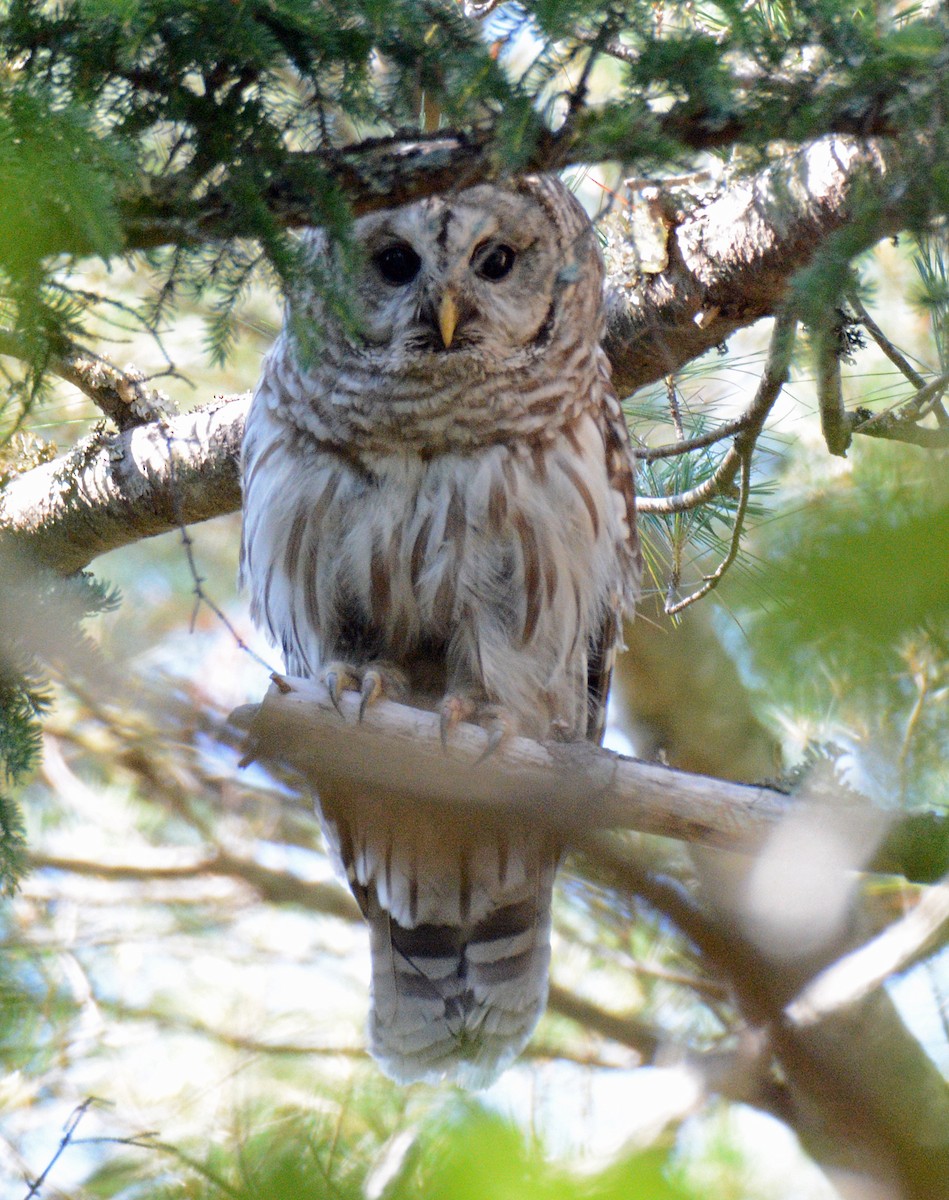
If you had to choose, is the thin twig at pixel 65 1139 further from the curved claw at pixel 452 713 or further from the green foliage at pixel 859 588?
the green foliage at pixel 859 588

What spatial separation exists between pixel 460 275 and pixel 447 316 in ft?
0.44

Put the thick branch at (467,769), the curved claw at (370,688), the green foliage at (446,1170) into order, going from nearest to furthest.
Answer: the green foliage at (446,1170), the thick branch at (467,769), the curved claw at (370,688)

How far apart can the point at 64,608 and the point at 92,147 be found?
90cm

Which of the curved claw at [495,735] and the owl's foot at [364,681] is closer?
the curved claw at [495,735]

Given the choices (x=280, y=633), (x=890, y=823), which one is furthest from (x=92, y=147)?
(x=280, y=633)

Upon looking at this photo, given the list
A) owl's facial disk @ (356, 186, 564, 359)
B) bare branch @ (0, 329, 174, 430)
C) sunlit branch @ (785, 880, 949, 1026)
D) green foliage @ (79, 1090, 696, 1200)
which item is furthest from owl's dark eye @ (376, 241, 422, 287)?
green foliage @ (79, 1090, 696, 1200)

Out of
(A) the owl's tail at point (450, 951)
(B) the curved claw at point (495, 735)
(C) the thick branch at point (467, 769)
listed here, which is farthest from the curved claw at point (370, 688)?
(A) the owl's tail at point (450, 951)

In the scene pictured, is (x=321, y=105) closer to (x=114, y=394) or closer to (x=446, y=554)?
(x=446, y=554)

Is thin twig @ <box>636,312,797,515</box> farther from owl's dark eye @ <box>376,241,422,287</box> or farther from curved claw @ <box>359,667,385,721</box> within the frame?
curved claw @ <box>359,667,385,721</box>

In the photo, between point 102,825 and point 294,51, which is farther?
point 102,825

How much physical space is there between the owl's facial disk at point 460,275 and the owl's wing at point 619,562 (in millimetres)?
312

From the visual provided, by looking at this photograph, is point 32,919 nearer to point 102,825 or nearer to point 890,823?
point 102,825

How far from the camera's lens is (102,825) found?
5.19m

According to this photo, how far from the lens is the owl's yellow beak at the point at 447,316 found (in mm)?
3086
